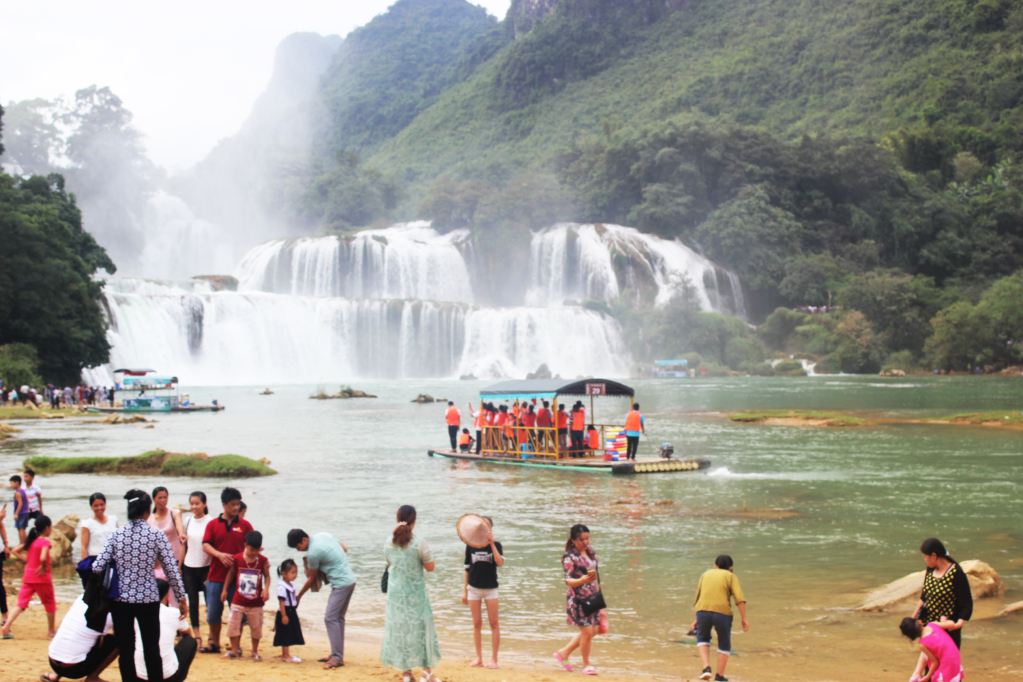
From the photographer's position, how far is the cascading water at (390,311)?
170 feet

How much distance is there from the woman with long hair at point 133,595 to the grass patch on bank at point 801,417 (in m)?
25.8

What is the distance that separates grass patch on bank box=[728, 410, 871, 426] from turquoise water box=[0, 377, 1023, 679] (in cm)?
116

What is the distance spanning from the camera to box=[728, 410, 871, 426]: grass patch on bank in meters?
28.1

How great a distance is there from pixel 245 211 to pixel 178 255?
14.1m

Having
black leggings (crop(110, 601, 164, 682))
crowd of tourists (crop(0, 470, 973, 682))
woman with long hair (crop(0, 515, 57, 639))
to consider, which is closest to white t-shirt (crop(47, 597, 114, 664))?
crowd of tourists (crop(0, 470, 973, 682))

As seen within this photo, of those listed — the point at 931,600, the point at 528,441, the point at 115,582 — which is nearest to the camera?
the point at 115,582

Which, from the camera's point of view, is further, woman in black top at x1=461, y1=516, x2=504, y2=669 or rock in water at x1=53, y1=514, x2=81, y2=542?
rock in water at x1=53, y1=514, x2=81, y2=542

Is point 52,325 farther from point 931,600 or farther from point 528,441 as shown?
point 931,600

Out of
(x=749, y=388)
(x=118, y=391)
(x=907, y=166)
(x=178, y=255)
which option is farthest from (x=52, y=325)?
(x=907, y=166)

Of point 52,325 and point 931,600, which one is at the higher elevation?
point 52,325

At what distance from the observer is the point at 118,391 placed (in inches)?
1864

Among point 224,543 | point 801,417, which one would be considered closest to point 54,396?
point 801,417

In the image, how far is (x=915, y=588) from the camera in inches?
329

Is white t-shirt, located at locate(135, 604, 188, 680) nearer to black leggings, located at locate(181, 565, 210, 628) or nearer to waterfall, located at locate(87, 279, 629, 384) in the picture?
black leggings, located at locate(181, 565, 210, 628)
